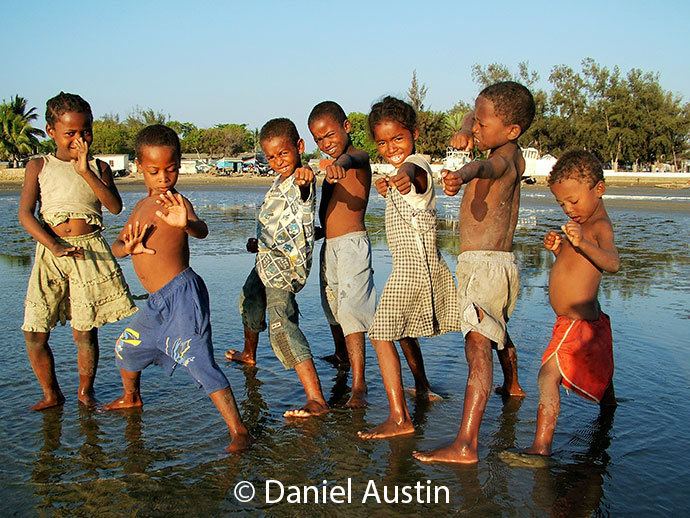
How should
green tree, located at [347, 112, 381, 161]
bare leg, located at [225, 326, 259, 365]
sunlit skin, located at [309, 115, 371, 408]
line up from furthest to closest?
green tree, located at [347, 112, 381, 161]
bare leg, located at [225, 326, 259, 365]
sunlit skin, located at [309, 115, 371, 408]

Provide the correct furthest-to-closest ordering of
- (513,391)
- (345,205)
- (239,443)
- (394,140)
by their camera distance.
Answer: (345,205) → (513,391) → (394,140) → (239,443)

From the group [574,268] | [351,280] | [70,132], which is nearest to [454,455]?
[574,268]

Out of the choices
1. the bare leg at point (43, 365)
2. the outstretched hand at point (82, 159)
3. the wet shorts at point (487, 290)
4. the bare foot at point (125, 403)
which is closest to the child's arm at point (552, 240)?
the wet shorts at point (487, 290)

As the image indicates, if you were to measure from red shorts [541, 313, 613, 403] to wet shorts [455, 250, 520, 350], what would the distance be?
0.97ft

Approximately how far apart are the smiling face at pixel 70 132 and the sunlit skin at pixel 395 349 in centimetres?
179

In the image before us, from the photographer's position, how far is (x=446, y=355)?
5168 mm

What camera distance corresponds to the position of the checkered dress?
3809 millimetres

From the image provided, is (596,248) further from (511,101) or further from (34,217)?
(34,217)

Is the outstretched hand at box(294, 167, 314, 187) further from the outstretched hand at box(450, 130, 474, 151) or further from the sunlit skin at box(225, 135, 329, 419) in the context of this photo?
the outstretched hand at box(450, 130, 474, 151)

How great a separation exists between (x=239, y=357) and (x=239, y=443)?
5.28 ft

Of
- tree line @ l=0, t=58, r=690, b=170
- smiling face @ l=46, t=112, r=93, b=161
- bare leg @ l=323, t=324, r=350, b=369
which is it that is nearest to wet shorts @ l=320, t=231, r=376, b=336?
bare leg @ l=323, t=324, r=350, b=369

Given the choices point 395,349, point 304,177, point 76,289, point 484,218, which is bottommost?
point 395,349

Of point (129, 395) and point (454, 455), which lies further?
point (129, 395)

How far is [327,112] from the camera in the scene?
4508 millimetres
